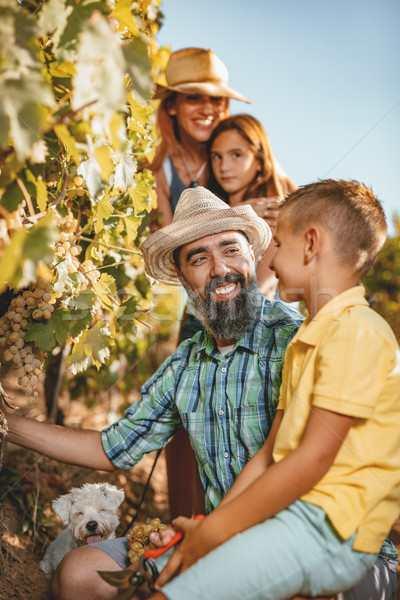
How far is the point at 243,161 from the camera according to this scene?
3564 mm

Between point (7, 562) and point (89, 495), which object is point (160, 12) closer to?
point (89, 495)

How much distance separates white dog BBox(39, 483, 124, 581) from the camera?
8.12 ft

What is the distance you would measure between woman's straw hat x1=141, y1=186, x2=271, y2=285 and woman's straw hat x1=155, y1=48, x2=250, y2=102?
1377mm

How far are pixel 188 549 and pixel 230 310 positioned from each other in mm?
974

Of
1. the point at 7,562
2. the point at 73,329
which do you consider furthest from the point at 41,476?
the point at 73,329

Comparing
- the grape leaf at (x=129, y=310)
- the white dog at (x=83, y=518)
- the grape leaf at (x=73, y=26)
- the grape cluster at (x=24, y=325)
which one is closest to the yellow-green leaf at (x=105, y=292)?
the grape leaf at (x=129, y=310)

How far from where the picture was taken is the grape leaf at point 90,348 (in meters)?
2.30

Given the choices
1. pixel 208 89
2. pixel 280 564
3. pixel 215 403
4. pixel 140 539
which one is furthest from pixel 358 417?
pixel 208 89

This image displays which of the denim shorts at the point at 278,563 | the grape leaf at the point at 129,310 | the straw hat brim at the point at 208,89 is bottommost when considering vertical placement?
the denim shorts at the point at 278,563

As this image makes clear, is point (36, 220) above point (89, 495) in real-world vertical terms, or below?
above

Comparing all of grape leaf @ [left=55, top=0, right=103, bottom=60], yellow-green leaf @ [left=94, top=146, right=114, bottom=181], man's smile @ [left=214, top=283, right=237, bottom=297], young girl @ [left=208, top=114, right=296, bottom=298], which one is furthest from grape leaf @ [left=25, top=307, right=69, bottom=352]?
young girl @ [left=208, top=114, right=296, bottom=298]

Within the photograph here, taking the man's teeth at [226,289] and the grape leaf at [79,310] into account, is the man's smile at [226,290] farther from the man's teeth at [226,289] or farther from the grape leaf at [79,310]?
the grape leaf at [79,310]

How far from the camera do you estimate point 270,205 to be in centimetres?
325

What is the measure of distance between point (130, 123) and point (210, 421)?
1324 mm
